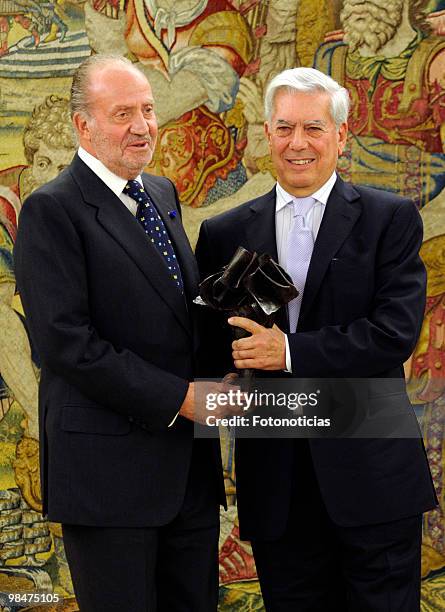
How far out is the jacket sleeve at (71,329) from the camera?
2607 millimetres

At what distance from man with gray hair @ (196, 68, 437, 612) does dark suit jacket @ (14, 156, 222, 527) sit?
303 millimetres

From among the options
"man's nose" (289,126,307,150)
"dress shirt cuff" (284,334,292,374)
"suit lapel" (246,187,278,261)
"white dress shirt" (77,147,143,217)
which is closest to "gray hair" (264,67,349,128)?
"man's nose" (289,126,307,150)

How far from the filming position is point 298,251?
2.96 meters

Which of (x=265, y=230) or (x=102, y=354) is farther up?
(x=265, y=230)

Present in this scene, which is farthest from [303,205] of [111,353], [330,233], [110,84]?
[111,353]

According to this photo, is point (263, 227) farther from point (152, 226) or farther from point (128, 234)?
point (128, 234)

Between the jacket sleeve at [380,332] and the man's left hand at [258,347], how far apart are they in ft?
0.16

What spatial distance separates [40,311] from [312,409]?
3.01 feet

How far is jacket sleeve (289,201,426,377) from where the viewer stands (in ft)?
9.11

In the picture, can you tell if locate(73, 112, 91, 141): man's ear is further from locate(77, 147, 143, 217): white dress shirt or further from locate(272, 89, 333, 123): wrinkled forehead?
locate(272, 89, 333, 123): wrinkled forehead

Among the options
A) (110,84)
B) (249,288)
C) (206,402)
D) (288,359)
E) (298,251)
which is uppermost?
(110,84)

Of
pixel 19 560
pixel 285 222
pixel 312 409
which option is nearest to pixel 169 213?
pixel 285 222

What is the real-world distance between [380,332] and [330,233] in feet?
1.22

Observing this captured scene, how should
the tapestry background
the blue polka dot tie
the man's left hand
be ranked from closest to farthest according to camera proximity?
the man's left hand
the blue polka dot tie
the tapestry background
